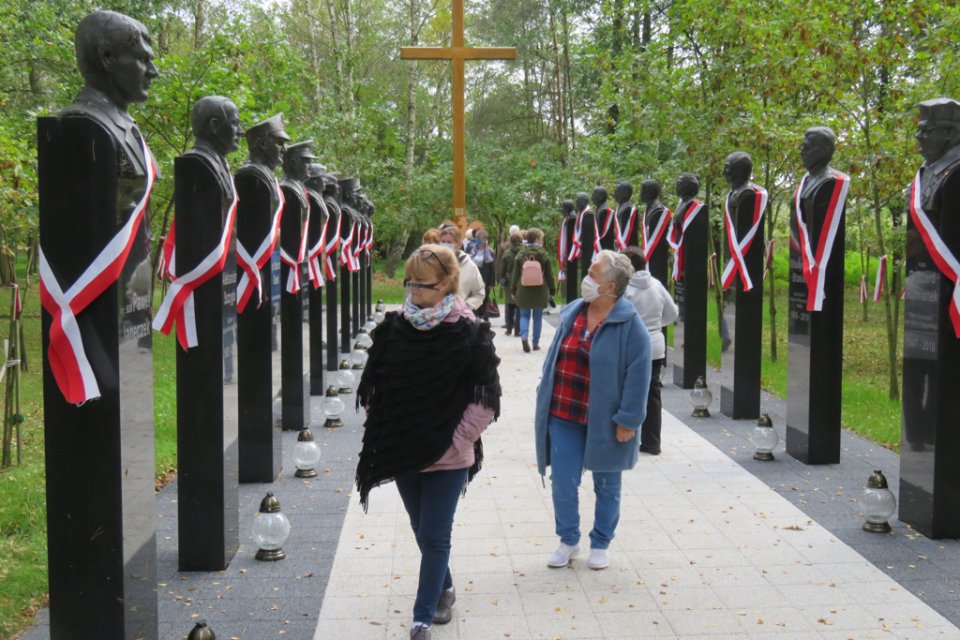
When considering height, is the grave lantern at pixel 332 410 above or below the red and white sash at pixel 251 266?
below

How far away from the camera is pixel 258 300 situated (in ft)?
25.1

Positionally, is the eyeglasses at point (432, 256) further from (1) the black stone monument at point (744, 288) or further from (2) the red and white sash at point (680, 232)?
(2) the red and white sash at point (680, 232)

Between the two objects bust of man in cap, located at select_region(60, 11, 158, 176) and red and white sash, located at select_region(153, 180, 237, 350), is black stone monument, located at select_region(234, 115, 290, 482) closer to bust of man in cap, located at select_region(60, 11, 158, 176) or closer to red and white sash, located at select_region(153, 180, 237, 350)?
red and white sash, located at select_region(153, 180, 237, 350)

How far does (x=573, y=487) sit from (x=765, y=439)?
3568 millimetres

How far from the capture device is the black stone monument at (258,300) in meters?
7.52

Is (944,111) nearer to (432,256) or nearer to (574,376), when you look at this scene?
(574,376)

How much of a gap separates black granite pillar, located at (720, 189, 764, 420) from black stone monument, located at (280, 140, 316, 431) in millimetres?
4512

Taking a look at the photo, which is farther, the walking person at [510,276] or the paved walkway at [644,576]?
the walking person at [510,276]

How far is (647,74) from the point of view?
16422 millimetres

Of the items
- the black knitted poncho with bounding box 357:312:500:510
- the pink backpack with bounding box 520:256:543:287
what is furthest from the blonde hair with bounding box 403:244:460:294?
the pink backpack with bounding box 520:256:543:287

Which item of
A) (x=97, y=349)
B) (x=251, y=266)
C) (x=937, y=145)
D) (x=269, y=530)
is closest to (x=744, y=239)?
(x=937, y=145)

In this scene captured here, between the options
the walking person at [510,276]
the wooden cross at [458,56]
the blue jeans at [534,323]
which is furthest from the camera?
the wooden cross at [458,56]

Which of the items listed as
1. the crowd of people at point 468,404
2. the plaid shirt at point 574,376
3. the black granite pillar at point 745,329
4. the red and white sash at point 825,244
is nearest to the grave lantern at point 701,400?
the black granite pillar at point 745,329

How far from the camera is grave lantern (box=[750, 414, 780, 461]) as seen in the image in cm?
885
